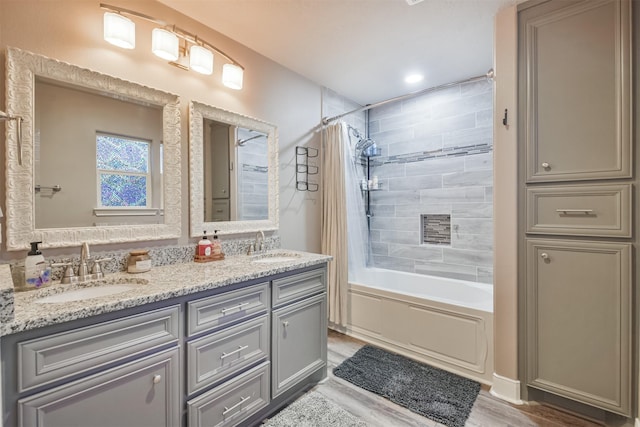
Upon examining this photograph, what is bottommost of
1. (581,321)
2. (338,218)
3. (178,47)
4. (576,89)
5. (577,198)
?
(581,321)

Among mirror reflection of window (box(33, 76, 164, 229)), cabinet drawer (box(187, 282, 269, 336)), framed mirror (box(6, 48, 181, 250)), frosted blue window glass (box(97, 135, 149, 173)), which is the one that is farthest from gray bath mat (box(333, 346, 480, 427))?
frosted blue window glass (box(97, 135, 149, 173))

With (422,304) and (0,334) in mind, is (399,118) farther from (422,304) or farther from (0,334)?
(0,334)

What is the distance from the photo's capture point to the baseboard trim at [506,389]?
184 cm

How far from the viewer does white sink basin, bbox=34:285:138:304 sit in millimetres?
1270

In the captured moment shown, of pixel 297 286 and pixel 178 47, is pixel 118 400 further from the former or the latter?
pixel 178 47

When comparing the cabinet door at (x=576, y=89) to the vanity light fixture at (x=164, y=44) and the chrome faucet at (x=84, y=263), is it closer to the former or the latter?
the vanity light fixture at (x=164, y=44)

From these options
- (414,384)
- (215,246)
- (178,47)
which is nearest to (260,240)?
(215,246)

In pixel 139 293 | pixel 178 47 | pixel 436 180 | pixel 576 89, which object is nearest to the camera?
pixel 139 293

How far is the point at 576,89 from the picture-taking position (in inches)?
64.8

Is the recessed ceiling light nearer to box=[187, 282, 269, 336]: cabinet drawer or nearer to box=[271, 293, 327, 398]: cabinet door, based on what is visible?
box=[271, 293, 327, 398]: cabinet door

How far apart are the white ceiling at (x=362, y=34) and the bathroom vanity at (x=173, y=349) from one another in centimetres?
162

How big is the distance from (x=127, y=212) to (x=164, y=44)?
100 centimetres

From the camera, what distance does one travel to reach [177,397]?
1.30 meters

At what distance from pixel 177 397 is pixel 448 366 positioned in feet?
6.22
